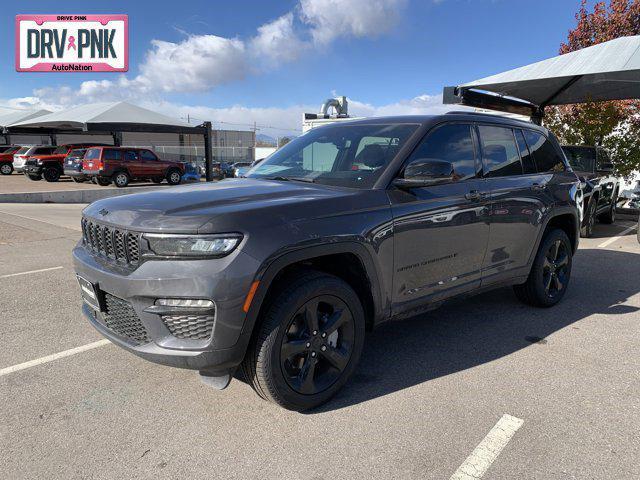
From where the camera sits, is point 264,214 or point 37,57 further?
point 37,57

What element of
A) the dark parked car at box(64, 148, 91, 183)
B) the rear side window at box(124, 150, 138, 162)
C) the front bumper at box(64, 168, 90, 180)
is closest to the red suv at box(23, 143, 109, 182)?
the dark parked car at box(64, 148, 91, 183)

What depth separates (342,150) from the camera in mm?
3811

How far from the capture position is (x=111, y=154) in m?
21.3

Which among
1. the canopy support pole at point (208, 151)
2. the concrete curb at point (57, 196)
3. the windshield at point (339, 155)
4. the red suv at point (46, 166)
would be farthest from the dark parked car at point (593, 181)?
the red suv at point (46, 166)

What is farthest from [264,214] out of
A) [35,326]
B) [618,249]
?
[618,249]

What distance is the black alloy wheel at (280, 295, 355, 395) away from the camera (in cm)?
281

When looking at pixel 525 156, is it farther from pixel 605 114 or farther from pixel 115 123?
pixel 115 123

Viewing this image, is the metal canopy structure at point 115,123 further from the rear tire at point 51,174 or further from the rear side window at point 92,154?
the rear side window at point 92,154

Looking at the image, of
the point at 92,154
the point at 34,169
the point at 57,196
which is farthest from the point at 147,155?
the point at 34,169

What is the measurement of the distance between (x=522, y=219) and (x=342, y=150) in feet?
5.75

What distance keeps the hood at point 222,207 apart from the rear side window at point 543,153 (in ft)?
8.02

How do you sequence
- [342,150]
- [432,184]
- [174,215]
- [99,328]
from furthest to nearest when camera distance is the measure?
1. [342,150]
2. [432,184]
3. [99,328]
4. [174,215]

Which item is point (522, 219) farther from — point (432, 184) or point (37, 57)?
point (37, 57)

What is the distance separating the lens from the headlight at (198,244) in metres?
2.47
